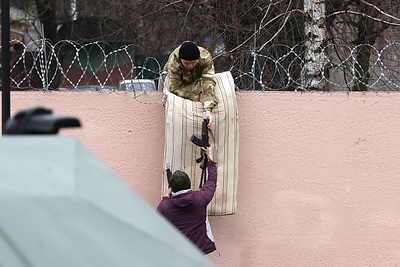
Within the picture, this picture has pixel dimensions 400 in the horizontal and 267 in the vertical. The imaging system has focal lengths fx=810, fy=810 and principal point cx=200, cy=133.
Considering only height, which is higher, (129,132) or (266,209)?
(129,132)

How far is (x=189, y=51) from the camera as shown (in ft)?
19.4

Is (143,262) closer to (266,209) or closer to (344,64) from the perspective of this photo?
(266,209)

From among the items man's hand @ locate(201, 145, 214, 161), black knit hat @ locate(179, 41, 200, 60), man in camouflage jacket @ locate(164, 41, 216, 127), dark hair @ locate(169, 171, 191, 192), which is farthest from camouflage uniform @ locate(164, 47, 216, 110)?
dark hair @ locate(169, 171, 191, 192)

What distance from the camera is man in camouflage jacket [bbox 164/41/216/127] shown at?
6012 millimetres

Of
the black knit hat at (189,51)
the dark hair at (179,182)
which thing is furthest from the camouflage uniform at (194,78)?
the dark hair at (179,182)

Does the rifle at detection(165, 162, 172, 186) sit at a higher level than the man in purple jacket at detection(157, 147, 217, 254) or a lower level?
higher

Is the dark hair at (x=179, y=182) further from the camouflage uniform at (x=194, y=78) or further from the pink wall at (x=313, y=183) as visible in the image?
the pink wall at (x=313, y=183)

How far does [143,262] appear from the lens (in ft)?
6.93

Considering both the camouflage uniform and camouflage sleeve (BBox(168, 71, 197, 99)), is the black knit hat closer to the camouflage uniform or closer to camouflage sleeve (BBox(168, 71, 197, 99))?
the camouflage uniform

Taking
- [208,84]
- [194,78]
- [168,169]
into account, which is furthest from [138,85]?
[168,169]

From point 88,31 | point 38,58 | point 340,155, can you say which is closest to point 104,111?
point 38,58

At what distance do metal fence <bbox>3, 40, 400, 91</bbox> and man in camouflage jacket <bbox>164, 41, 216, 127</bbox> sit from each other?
0.23 meters

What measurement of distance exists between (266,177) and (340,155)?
0.62 m

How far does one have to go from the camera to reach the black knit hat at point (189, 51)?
5.90 m
